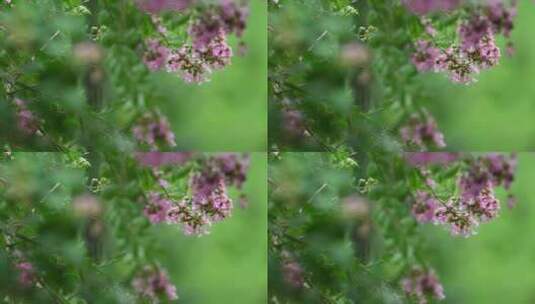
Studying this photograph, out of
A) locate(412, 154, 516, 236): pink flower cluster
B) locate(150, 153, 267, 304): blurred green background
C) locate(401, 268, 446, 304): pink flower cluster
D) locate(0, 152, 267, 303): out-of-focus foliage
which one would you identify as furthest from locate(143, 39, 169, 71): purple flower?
locate(401, 268, 446, 304): pink flower cluster

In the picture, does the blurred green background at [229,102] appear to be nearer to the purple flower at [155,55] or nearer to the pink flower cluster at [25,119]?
the purple flower at [155,55]

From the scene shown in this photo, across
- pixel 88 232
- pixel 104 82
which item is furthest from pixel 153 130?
pixel 88 232

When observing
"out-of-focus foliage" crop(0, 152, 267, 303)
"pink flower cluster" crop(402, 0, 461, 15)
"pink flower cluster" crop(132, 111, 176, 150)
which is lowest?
"out-of-focus foliage" crop(0, 152, 267, 303)

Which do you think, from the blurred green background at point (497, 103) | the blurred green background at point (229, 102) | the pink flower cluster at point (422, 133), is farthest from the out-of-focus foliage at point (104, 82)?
the blurred green background at point (497, 103)

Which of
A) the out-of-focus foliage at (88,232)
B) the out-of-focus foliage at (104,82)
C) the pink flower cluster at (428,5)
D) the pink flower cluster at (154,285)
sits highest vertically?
the pink flower cluster at (428,5)

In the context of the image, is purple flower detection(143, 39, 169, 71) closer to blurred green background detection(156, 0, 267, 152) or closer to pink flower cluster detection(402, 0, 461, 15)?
blurred green background detection(156, 0, 267, 152)
